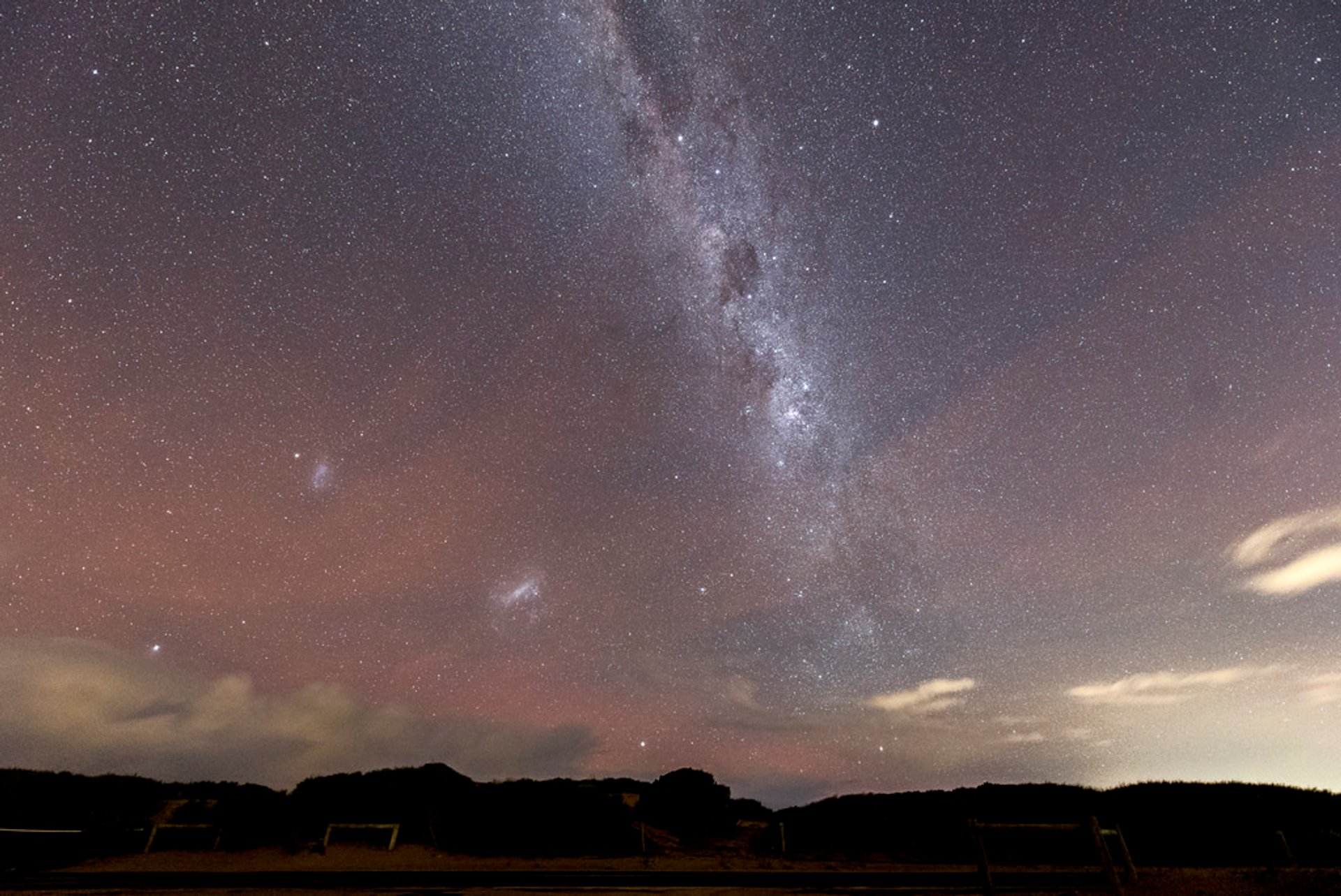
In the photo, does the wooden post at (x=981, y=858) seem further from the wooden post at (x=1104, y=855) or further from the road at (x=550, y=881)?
the road at (x=550, y=881)

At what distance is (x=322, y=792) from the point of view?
29828 mm

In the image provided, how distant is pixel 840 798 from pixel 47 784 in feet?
120

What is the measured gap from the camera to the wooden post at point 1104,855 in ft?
42.6

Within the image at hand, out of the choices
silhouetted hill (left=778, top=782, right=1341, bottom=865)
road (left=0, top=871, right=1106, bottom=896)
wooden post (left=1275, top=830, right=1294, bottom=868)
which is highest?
silhouetted hill (left=778, top=782, right=1341, bottom=865)

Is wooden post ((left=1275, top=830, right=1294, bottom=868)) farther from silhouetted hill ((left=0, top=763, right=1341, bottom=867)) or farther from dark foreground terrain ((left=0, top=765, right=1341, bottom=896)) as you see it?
dark foreground terrain ((left=0, top=765, right=1341, bottom=896))

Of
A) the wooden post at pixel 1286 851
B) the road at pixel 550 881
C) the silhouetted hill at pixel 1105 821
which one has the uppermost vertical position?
the silhouetted hill at pixel 1105 821

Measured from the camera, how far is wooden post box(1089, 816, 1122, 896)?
13.0 meters

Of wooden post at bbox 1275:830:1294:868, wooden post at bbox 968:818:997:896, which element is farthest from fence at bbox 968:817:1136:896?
wooden post at bbox 1275:830:1294:868

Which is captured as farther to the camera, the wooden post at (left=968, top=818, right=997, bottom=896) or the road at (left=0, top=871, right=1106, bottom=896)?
the road at (left=0, top=871, right=1106, bottom=896)

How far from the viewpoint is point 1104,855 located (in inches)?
519

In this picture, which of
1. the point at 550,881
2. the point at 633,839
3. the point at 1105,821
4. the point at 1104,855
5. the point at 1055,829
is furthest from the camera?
the point at 1105,821

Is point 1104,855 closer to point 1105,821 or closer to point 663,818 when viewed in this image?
point 1105,821

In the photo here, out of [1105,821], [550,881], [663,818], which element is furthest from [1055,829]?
[663,818]

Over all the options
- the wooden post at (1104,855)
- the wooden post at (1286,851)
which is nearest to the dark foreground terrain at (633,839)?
the wooden post at (1104,855)
